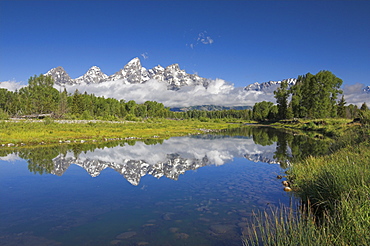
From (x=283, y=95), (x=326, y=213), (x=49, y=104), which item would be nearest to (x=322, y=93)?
(x=283, y=95)

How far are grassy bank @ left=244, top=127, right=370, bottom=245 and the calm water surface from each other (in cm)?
106

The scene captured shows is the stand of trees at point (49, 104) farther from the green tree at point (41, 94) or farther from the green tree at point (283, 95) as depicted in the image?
the green tree at point (283, 95)

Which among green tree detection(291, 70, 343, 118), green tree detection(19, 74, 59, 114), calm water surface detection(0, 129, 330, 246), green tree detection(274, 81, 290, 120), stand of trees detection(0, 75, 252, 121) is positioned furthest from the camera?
green tree detection(274, 81, 290, 120)

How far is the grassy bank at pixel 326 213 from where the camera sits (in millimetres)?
5871

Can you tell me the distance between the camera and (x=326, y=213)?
9.82m

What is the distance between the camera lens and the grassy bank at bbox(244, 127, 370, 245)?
5871 millimetres

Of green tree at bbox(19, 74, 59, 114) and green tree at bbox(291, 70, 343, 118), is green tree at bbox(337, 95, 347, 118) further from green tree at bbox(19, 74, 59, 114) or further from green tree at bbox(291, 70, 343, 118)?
green tree at bbox(19, 74, 59, 114)

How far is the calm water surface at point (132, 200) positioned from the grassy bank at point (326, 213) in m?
1.06

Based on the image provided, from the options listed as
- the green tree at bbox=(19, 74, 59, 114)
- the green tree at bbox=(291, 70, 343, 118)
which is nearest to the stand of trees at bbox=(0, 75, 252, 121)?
the green tree at bbox=(19, 74, 59, 114)

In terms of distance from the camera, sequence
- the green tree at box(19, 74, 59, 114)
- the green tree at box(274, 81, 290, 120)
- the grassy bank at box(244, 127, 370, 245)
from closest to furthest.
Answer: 1. the grassy bank at box(244, 127, 370, 245)
2. the green tree at box(19, 74, 59, 114)
3. the green tree at box(274, 81, 290, 120)

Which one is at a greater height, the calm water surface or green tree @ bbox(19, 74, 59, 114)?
green tree @ bbox(19, 74, 59, 114)

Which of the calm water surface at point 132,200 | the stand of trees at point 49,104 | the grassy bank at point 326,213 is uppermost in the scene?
the stand of trees at point 49,104

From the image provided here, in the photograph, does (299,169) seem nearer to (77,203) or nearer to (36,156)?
(77,203)

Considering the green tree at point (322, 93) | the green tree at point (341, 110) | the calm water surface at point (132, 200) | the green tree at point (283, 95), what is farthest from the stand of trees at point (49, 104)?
Result: the green tree at point (341, 110)
